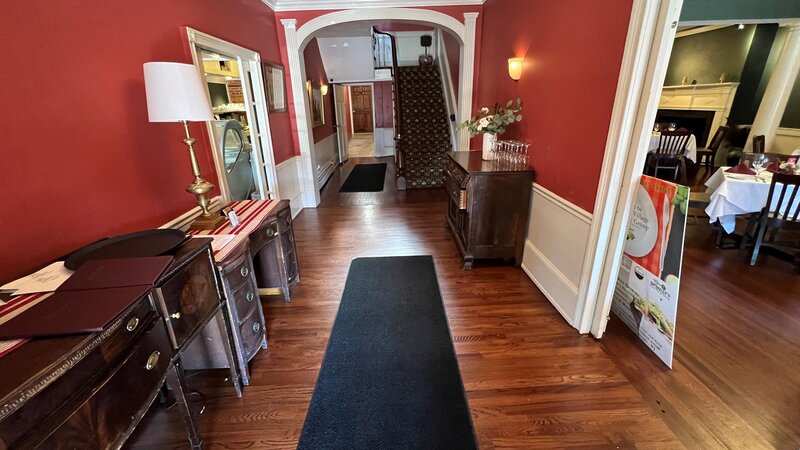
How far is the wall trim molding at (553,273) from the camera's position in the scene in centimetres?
234

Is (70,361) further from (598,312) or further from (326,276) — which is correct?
(598,312)

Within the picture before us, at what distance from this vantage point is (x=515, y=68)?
10.1 ft

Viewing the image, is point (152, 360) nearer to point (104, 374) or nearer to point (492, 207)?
point (104, 374)

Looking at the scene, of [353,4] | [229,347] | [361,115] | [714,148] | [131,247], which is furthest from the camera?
[361,115]

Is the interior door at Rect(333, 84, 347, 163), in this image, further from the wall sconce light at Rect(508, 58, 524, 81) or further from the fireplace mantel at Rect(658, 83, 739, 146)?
the fireplace mantel at Rect(658, 83, 739, 146)

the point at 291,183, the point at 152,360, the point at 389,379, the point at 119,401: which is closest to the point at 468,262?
the point at 389,379

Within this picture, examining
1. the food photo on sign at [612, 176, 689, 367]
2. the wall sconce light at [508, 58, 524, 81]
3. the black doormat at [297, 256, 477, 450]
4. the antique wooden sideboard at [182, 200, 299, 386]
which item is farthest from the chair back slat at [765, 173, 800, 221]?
the antique wooden sideboard at [182, 200, 299, 386]

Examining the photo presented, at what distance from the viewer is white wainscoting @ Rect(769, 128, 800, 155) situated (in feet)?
17.1

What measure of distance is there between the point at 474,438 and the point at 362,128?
1410 cm

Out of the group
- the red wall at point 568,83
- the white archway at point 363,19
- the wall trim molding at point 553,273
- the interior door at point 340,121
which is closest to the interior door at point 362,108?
the interior door at point 340,121

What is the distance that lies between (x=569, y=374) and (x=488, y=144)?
228 centimetres

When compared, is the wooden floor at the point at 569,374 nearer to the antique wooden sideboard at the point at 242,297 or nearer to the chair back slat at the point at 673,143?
the antique wooden sideboard at the point at 242,297

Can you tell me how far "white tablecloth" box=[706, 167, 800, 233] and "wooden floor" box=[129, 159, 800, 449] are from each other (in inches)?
20.5

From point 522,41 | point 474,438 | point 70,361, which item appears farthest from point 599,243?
point 70,361
